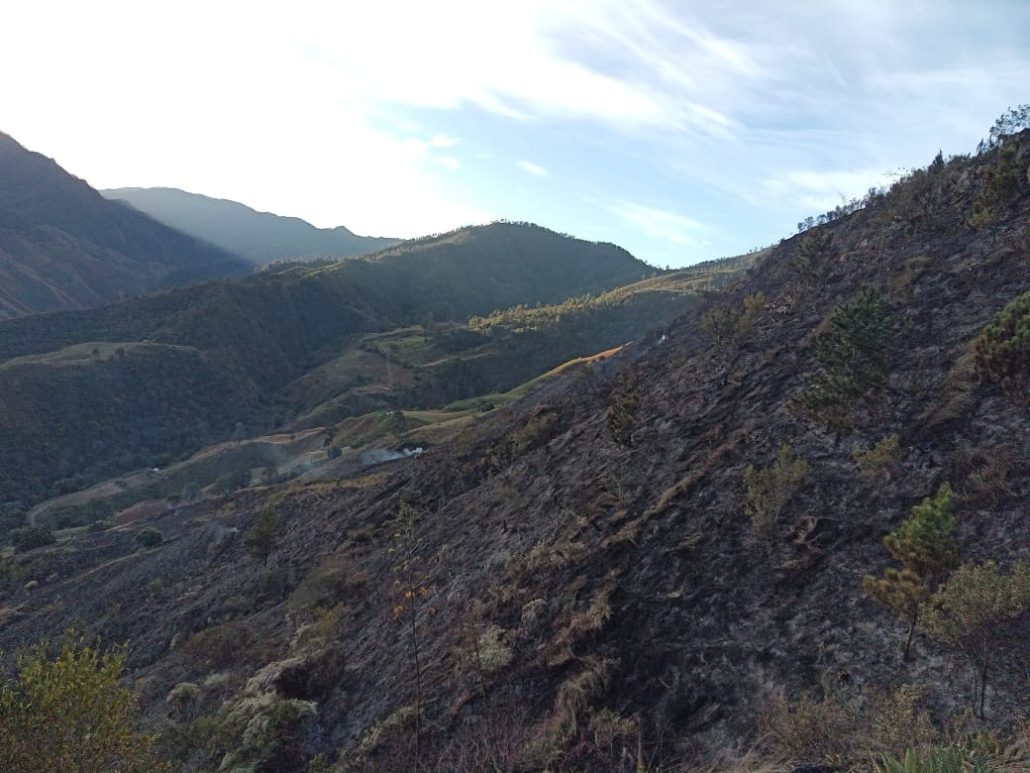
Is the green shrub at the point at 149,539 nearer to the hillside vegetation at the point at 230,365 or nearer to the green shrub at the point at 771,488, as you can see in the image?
the hillside vegetation at the point at 230,365

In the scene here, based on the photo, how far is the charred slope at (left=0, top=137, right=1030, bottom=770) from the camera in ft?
39.3

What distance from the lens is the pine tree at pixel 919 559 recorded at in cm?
1044

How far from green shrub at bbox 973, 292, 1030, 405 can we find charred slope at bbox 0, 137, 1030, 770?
0.56m

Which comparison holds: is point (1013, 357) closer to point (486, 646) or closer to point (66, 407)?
point (486, 646)

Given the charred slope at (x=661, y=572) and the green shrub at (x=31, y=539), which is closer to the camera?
the charred slope at (x=661, y=572)

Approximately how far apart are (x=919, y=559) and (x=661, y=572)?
21.1 feet

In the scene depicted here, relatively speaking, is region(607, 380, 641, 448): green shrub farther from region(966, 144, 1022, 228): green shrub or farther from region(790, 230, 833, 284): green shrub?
region(966, 144, 1022, 228): green shrub

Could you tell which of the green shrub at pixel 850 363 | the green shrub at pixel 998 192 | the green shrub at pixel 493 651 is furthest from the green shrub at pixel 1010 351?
the green shrub at pixel 493 651

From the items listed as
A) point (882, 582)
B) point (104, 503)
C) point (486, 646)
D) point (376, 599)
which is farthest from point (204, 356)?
point (882, 582)

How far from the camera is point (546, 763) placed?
1166cm

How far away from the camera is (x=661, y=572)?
15906mm

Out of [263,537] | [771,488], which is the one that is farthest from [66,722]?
[263,537]

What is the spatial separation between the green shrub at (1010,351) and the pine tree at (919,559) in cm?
611

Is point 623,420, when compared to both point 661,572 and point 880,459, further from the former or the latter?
point 880,459
